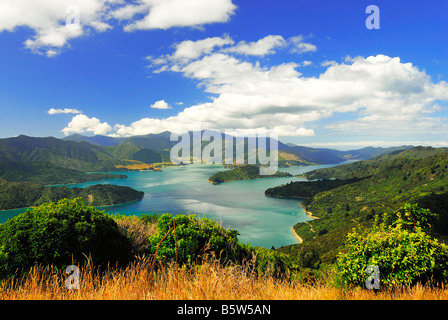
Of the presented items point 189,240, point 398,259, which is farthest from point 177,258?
point 189,240

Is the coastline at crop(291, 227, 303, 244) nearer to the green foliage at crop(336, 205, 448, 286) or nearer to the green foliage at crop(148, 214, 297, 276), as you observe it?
the green foliage at crop(148, 214, 297, 276)

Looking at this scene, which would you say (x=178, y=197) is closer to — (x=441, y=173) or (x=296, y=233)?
(x=296, y=233)

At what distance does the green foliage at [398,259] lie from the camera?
7.51 meters

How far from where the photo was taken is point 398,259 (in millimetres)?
7754

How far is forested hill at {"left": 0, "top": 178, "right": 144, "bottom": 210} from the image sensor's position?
438 ft

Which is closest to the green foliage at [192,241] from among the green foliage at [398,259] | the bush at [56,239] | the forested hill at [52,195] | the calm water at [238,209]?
the bush at [56,239]

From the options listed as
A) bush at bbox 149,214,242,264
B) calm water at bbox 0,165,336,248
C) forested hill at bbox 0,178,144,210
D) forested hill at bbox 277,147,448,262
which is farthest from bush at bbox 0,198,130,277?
forested hill at bbox 0,178,144,210

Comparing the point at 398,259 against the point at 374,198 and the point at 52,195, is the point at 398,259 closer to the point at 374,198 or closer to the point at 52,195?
the point at 374,198

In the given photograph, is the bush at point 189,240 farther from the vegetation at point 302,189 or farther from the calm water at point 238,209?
the vegetation at point 302,189

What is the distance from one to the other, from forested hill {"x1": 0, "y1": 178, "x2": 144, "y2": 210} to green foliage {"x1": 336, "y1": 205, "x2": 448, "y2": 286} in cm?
14364

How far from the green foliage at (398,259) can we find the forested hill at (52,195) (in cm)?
14364

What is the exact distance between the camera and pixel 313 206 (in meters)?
123

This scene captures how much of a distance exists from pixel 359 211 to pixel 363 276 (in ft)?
343

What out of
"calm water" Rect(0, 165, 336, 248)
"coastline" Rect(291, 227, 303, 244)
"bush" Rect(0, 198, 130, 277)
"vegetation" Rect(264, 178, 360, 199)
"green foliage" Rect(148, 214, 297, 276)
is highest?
"bush" Rect(0, 198, 130, 277)
